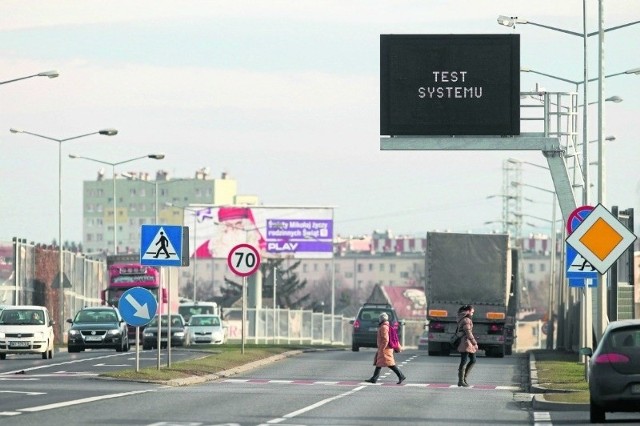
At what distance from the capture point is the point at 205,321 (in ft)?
238

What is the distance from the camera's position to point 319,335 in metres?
106

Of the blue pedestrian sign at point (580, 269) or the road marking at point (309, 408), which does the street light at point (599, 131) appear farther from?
the road marking at point (309, 408)

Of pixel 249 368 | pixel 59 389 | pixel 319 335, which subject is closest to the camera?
pixel 59 389

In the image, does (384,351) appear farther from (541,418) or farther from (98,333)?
(98,333)

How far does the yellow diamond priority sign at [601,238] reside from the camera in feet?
90.8

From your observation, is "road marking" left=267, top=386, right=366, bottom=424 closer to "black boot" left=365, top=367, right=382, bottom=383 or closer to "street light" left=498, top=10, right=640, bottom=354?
"black boot" left=365, top=367, right=382, bottom=383

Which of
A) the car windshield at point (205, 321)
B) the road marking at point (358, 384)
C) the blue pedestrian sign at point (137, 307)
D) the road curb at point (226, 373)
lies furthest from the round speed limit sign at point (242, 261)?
the car windshield at point (205, 321)

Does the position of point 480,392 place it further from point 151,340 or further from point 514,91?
point 151,340

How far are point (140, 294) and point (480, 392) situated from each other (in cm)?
662

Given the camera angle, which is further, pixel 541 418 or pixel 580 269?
pixel 580 269

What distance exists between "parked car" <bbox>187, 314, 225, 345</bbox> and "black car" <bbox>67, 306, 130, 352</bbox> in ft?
46.1

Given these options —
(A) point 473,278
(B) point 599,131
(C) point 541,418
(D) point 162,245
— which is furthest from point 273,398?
(A) point 473,278

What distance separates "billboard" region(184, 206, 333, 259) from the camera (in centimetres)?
11275

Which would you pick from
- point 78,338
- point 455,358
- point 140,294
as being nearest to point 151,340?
point 78,338
